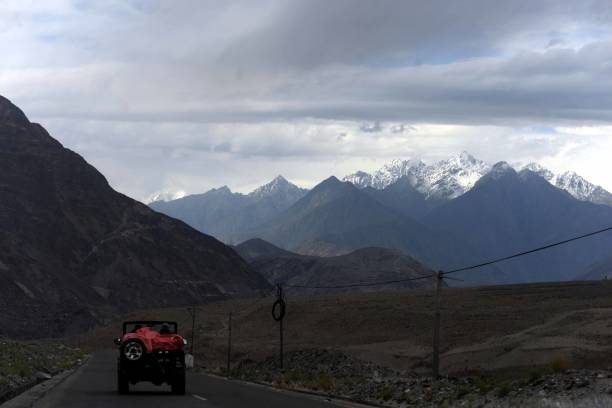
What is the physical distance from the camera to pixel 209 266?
628 feet

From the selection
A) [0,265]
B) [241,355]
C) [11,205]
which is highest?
[11,205]

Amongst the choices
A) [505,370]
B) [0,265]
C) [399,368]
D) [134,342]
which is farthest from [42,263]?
[134,342]

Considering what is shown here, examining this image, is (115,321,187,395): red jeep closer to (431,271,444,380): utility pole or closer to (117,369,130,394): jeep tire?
(117,369,130,394): jeep tire

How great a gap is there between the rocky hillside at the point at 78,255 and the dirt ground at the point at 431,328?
49.7 feet

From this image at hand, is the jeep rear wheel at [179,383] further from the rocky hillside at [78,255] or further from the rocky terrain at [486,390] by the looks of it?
the rocky hillside at [78,255]

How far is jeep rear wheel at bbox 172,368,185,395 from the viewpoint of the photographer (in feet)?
103

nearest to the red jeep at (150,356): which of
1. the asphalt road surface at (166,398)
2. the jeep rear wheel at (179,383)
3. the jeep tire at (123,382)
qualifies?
the jeep tire at (123,382)

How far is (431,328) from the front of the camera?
294 ft

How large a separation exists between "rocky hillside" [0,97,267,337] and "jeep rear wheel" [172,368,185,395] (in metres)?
109

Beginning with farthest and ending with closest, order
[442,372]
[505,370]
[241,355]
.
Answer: [241,355] → [442,372] → [505,370]

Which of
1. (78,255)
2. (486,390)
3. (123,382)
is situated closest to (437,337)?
(486,390)

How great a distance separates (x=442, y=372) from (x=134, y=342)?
30848mm

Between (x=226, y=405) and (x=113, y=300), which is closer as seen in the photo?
(x=226, y=405)

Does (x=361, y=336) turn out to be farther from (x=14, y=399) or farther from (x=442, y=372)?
(x=14, y=399)
